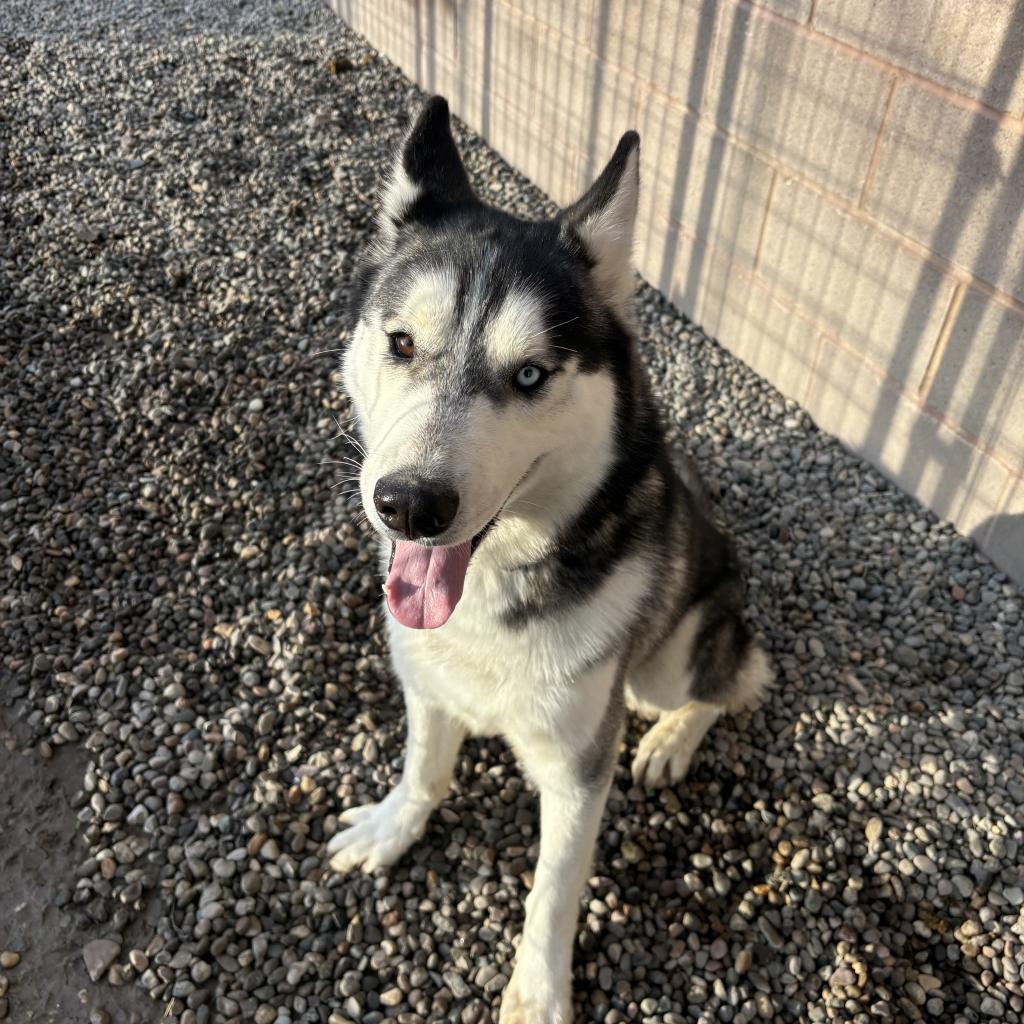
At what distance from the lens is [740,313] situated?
450 centimetres

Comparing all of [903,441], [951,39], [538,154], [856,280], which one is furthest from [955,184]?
[538,154]

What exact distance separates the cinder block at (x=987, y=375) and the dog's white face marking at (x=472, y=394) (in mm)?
2083

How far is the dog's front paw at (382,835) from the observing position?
8.73 ft

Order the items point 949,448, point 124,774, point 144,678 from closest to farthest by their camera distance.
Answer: point 124,774
point 144,678
point 949,448

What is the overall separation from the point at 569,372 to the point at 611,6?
3.74 meters

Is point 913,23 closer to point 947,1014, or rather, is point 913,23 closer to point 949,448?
point 949,448

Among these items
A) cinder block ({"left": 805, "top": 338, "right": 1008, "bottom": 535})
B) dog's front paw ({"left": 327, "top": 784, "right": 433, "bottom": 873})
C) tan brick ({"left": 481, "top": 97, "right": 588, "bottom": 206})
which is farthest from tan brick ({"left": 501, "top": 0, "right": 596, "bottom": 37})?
dog's front paw ({"left": 327, "top": 784, "right": 433, "bottom": 873})

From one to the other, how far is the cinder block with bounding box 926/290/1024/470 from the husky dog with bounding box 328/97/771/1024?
1664 mm

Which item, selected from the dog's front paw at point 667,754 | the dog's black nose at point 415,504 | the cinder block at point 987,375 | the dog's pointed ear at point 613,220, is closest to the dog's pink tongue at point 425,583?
the dog's black nose at point 415,504

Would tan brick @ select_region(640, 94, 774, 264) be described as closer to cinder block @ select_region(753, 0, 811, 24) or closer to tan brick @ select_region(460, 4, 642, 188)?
tan brick @ select_region(460, 4, 642, 188)

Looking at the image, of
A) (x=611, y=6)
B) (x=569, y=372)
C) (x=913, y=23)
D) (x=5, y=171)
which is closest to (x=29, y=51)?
(x=5, y=171)

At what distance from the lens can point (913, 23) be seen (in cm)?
321

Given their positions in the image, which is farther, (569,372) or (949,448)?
(949,448)

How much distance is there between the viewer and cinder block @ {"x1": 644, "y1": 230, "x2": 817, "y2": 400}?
4.25 meters
